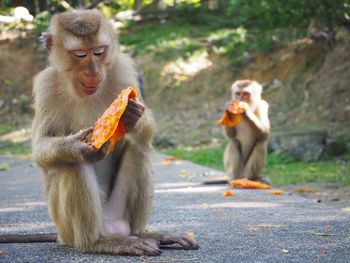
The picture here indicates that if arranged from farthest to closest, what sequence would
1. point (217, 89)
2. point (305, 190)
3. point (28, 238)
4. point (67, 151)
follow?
point (217, 89) → point (305, 190) → point (28, 238) → point (67, 151)

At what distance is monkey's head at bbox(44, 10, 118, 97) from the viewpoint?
3787mm

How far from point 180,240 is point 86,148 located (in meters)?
0.88

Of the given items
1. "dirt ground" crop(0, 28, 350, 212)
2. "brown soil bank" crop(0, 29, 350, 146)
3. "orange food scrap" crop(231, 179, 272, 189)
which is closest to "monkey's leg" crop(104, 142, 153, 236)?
"orange food scrap" crop(231, 179, 272, 189)

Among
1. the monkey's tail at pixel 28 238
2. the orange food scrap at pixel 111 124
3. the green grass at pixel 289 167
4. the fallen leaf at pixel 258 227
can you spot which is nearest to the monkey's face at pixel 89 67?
the orange food scrap at pixel 111 124

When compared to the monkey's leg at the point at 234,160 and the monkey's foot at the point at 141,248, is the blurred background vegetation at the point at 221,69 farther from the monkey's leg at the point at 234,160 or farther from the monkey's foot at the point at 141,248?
the monkey's foot at the point at 141,248

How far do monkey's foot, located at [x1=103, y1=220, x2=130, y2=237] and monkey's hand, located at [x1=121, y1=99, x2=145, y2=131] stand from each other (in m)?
0.69

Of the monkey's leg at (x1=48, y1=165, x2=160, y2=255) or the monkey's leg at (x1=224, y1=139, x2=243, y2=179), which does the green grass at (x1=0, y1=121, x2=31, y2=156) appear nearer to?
the monkey's leg at (x1=224, y1=139, x2=243, y2=179)

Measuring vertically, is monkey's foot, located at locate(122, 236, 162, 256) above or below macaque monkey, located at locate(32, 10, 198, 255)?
below

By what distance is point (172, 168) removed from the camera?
33.1ft

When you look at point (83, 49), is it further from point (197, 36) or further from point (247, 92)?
point (197, 36)

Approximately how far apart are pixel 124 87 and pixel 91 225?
0.97m

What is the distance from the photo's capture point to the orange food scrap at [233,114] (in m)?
8.42

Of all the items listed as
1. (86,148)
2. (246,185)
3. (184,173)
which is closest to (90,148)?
(86,148)

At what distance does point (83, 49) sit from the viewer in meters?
3.79
